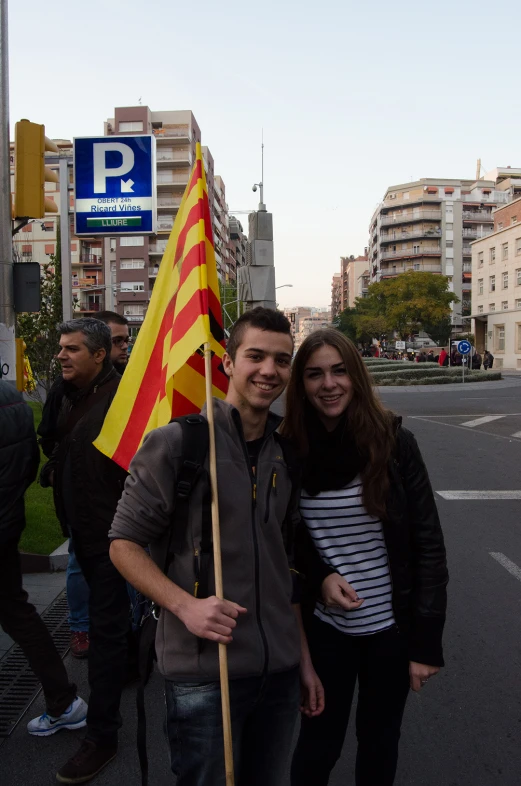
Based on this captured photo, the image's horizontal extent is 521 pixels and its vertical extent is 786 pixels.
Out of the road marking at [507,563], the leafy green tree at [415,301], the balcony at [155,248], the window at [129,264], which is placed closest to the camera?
the road marking at [507,563]

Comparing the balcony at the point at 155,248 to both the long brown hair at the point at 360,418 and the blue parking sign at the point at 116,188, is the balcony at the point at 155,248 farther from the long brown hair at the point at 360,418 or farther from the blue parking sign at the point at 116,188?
the long brown hair at the point at 360,418

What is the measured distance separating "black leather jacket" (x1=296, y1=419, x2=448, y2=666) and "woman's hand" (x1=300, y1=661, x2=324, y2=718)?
249mm

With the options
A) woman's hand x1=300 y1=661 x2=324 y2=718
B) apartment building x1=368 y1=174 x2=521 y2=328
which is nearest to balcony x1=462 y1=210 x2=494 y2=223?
apartment building x1=368 y1=174 x2=521 y2=328

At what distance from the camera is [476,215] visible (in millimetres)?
97125

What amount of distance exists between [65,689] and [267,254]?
9.90 meters

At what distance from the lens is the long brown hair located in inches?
86.2

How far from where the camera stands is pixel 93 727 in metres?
2.96

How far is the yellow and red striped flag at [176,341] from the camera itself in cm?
230

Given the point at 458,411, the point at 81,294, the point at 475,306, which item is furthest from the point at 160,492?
the point at 81,294

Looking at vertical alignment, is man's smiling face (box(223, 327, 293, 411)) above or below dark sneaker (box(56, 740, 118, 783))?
above

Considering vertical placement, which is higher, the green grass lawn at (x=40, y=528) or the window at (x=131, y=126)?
the window at (x=131, y=126)

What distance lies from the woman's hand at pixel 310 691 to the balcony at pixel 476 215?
102520mm

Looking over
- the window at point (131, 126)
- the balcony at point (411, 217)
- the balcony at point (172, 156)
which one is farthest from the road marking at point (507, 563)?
the balcony at point (411, 217)

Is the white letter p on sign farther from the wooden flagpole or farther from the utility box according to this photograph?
the wooden flagpole
